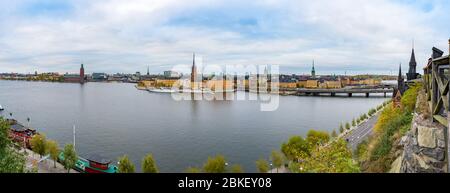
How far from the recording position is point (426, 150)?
333cm

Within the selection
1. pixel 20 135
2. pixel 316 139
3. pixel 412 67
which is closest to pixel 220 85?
pixel 412 67

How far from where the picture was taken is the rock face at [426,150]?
3209mm

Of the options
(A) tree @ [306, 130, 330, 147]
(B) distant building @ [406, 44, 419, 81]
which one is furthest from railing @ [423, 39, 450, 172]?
(B) distant building @ [406, 44, 419, 81]

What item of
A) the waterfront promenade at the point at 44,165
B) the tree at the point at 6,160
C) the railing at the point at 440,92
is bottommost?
the waterfront promenade at the point at 44,165

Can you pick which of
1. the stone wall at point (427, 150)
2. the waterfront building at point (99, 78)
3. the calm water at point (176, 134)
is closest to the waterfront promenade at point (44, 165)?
the calm water at point (176, 134)

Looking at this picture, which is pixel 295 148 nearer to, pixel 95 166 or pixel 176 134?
pixel 95 166

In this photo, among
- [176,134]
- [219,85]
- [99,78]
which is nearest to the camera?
[176,134]

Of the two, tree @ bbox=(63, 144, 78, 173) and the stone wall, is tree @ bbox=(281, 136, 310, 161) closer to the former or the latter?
the stone wall

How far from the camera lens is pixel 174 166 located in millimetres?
10016

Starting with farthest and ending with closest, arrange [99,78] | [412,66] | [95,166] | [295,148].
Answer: [99,78] < [412,66] < [295,148] < [95,166]

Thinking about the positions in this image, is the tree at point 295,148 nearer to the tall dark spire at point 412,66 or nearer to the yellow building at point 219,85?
the tall dark spire at point 412,66

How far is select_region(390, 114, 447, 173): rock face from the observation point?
321 cm
